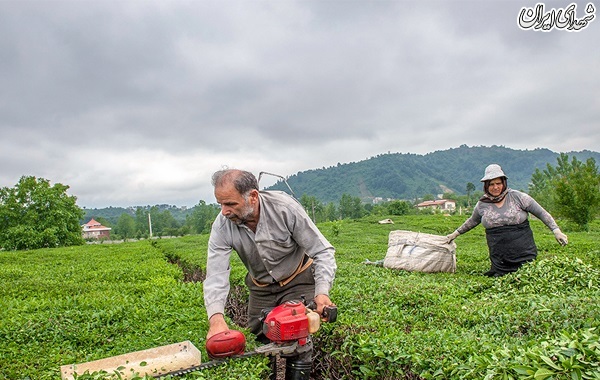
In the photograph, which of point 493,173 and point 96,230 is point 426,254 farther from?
point 96,230

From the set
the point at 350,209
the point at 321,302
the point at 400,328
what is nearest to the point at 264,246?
the point at 321,302

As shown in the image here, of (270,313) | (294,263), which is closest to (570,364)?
(270,313)

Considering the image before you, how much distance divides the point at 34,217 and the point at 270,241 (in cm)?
3454

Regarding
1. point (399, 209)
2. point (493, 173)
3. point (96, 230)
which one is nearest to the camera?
point (493, 173)

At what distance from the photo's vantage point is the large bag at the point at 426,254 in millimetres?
6355

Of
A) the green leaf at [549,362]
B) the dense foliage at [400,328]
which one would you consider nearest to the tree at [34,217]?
the dense foliage at [400,328]

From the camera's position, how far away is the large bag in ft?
20.9

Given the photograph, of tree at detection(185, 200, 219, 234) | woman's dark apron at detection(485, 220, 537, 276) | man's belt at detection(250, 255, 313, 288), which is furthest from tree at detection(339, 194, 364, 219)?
man's belt at detection(250, 255, 313, 288)

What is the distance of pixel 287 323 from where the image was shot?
2.50m

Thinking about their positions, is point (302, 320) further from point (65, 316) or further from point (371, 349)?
point (65, 316)

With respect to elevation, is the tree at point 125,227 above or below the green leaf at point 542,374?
above

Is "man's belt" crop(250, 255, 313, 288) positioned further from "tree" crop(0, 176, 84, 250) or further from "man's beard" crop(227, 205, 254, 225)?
"tree" crop(0, 176, 84, 250)

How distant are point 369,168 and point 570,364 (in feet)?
623

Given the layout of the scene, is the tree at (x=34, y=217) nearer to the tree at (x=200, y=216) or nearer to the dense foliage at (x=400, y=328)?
the tree at (x=200, y=216)
